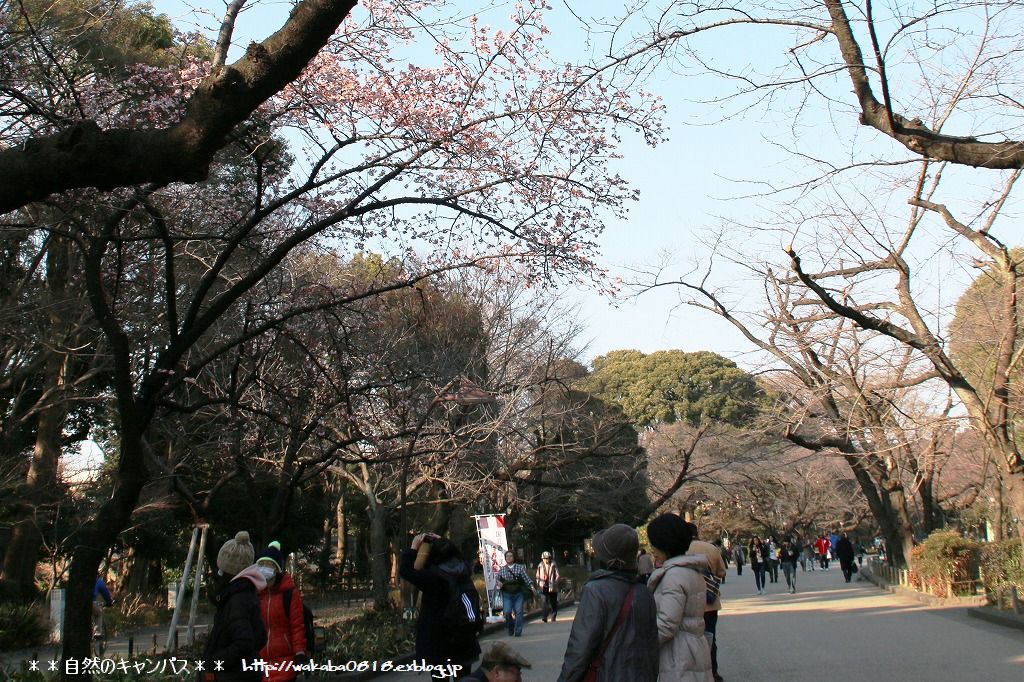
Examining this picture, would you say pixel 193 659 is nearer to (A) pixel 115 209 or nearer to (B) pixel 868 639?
(A) pixel 115 209

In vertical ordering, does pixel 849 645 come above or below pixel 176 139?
below

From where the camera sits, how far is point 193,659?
10859 millimetres

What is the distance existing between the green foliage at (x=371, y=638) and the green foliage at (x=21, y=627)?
5974 millimetres

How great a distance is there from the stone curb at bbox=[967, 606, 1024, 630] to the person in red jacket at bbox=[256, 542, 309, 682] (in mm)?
12758

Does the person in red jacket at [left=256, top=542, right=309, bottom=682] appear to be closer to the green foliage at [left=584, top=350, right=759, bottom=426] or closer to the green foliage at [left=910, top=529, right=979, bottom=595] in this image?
the green foliage at [left=910, top=529, right=979, bottom=595]

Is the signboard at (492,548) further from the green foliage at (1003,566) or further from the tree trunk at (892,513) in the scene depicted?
the tree trunk at (892,513)

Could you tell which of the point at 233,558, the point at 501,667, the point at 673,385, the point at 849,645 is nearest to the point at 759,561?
the point at 849,645

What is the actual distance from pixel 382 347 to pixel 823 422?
13.2 m

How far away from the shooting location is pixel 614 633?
4551 mm

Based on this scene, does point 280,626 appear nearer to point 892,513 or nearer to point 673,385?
point 892,513

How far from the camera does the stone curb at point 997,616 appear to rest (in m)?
15.3

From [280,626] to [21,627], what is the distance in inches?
554

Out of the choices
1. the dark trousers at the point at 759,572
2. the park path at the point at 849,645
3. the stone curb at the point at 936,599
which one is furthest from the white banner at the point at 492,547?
the dark trousers at the point at 759,572

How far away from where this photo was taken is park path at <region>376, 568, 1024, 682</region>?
433 inches
